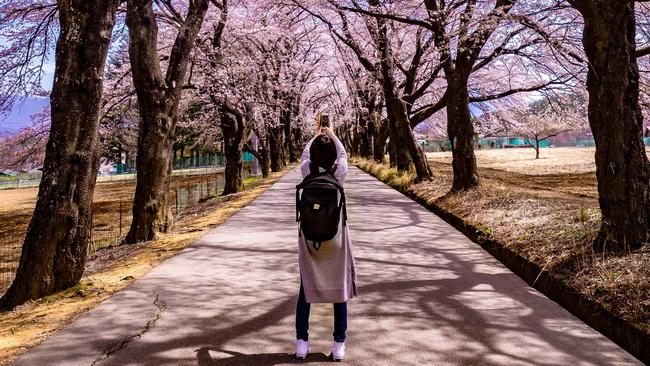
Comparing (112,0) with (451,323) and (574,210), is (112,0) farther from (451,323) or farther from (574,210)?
(574,210)

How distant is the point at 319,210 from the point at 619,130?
371cm

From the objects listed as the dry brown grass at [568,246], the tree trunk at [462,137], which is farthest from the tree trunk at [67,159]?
the tree trunk at [462,137]

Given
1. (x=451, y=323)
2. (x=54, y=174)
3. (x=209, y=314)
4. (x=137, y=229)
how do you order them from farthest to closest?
1. (x=137, y=229)
2. (x=54, y=174)
3. (x=209, y=314)
4. (x=451, y=323)

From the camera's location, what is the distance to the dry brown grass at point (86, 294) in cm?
430

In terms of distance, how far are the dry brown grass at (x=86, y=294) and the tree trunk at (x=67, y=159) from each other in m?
0.31

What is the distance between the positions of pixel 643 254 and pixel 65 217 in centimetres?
599

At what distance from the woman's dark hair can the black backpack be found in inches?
7.6

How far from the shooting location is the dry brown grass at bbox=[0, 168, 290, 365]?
4.30 m

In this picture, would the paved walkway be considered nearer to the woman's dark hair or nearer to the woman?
the woman

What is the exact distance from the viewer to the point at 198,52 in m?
17.2

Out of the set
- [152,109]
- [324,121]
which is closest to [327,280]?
[324,121]

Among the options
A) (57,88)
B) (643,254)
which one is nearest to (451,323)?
(643,254)

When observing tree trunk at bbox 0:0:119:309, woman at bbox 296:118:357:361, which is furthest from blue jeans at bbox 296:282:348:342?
tree trunk at bbox 0:0:119:309

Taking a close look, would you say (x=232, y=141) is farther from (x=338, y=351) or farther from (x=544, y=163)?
(x=544, y=163)
